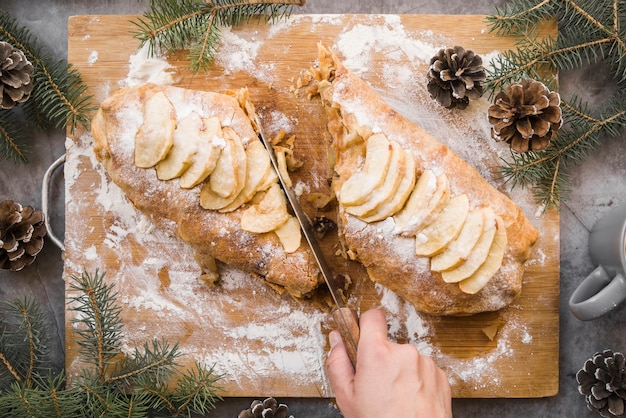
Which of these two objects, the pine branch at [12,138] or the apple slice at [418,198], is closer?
the apple slice at [418,198]

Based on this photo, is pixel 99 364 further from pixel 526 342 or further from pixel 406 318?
pixel 526 342

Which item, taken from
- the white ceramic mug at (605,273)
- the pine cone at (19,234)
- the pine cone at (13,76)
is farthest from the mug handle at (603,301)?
the pine cone at (13,76)

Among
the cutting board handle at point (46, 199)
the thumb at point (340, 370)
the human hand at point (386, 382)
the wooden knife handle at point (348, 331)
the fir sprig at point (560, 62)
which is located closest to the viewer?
the human hand at point (386, 382)

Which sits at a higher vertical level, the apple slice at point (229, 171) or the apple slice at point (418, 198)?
the apple slice at point (229, 171)

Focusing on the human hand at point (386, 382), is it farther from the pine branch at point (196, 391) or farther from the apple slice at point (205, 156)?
the apple slice at point (205, 156)

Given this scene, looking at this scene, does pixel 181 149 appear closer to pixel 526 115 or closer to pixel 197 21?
pixel 197 21

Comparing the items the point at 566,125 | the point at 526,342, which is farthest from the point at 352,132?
the point at 526,342

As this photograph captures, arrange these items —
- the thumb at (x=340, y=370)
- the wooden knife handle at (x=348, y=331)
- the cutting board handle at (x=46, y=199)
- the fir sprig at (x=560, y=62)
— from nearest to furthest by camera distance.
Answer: the thumb at (x=340, y=370) → the wooden knife handle at (x=348, y=331) → the fir sprig at (x=560, y=62) → the cutting board handle at (x=46, y=199)

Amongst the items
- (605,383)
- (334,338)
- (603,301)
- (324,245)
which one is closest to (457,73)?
(324,245)

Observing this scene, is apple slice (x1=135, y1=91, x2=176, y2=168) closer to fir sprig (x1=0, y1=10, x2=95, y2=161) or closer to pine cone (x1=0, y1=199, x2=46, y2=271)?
fir sprig (x1=0, y1=10, x2=95, y2=161)
